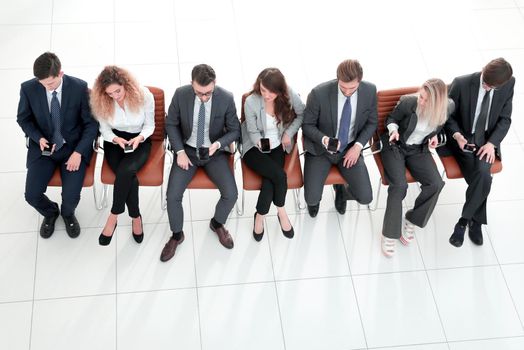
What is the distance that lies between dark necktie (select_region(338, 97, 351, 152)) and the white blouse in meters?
1.33

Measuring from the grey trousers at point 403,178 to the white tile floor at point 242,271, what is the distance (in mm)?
263

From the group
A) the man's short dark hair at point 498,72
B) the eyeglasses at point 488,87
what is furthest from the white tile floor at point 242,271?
the man's short dark hair at point 498,72

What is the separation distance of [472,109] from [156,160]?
2.30 m

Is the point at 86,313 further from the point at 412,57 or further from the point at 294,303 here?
the point at 412,57

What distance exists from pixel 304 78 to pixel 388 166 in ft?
5.31

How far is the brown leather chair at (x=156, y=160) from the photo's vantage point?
4301mm

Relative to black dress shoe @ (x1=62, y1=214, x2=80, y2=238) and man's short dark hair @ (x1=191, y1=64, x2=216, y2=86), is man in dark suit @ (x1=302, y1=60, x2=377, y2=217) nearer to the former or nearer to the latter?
man's short dark hair @ (x1=191, y1=64, x2=216, y2=86)

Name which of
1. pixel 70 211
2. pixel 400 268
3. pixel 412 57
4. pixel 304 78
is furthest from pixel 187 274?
pixel 412 57

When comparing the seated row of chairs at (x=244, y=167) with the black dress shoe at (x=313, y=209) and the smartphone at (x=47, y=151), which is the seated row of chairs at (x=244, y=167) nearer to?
the smartphone at (x=47, y=151)

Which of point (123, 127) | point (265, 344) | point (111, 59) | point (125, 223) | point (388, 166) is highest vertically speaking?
point (111, 59)

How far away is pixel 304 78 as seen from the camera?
18.9ft

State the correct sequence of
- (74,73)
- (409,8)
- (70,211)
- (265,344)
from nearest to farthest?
(265,344), (70,211), (74,73), (409,8)

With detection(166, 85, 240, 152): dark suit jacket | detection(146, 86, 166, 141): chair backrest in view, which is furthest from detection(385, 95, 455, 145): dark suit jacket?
detection(146, 86, 166, 141): chair backrest

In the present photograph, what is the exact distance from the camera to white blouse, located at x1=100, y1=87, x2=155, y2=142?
4215 mm
